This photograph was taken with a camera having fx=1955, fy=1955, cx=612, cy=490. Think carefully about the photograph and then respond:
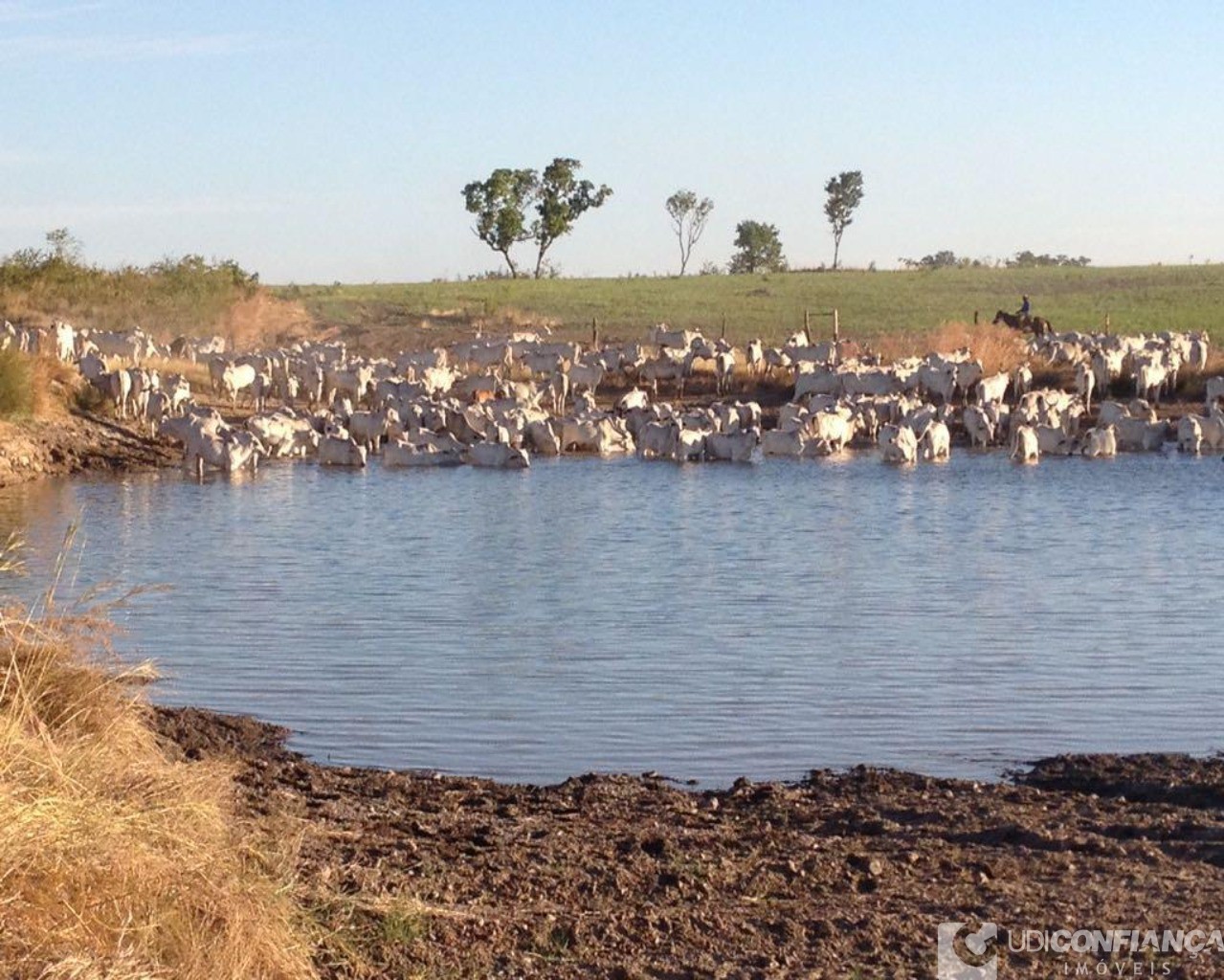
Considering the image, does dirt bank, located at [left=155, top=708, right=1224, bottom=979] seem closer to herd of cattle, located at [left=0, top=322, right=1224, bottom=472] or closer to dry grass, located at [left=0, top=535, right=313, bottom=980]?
dry grass, located at [left=0, top=535, right=313, bottom=980]

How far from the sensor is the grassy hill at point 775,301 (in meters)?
62.2

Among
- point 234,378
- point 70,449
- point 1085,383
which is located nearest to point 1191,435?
point 1085,383

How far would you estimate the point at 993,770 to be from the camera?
10562 mm

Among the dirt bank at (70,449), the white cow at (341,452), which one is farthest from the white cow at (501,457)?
the dirt bank at (70,449)

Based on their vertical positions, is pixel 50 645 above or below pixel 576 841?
above

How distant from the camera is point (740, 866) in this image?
7.71 meters

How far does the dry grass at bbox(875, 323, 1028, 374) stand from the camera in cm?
4403

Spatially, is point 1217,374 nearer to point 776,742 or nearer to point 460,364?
point 460,364

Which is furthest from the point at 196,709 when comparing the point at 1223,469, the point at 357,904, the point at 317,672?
the point at 1223,469

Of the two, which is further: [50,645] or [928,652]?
[928,652]

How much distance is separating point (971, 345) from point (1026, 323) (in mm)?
4954

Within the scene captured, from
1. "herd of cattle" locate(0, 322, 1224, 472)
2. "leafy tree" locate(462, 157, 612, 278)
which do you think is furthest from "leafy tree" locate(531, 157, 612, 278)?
"herd of cattle" locate(0, 322, 1224, 472)

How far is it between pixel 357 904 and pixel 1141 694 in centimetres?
759

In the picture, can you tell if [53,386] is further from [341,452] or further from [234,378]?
[341,452]
